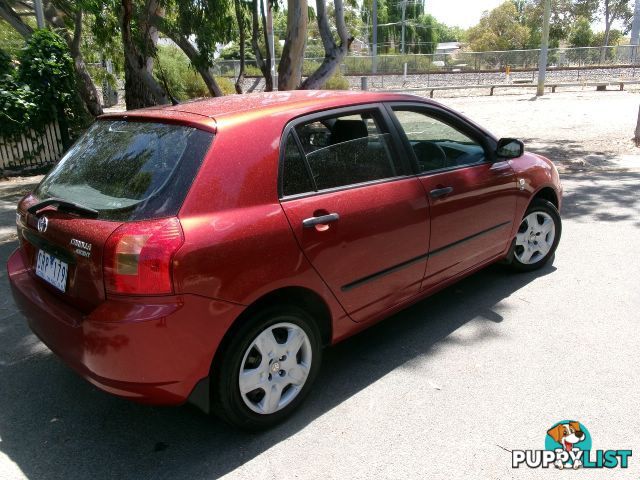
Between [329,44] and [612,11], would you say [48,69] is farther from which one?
[612,11]

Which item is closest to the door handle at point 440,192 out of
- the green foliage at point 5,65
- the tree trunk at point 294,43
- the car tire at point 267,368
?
the car tire at point 267,368

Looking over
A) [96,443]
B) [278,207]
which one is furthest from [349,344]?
[96,443]

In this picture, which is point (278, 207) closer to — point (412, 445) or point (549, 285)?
point (412, 445)

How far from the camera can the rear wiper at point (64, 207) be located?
245cm

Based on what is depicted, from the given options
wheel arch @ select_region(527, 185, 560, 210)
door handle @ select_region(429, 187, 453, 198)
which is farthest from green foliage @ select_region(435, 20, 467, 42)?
door handle @ select_region(429, 187, 453, 198)

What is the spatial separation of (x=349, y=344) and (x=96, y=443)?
1.68m

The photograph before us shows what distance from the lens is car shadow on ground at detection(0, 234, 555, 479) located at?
8.34ft

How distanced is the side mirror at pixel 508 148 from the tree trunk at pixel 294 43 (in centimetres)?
524

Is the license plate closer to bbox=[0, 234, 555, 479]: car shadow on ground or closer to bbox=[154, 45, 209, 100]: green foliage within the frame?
bbox=[0, 234, 555, 479]: car shadow on ground

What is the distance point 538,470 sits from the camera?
246 cm

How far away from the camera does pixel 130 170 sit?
2.62 m

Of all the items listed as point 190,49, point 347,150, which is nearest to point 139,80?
point 190,49

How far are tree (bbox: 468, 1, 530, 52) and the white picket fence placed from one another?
62.7 m

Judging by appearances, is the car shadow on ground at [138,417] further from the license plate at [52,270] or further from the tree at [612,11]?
the tree at [612,11]
